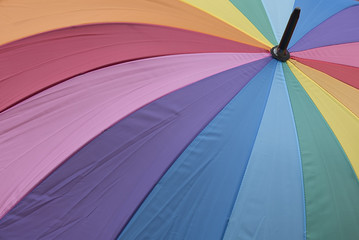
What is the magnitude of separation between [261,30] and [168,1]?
1.81 ft

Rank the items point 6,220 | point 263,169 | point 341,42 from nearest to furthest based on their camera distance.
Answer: point 6,220 < point 263,169 < point 341,42

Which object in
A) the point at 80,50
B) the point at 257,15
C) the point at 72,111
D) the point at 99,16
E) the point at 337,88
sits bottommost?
the point at 72,111

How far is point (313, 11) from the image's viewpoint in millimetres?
2018

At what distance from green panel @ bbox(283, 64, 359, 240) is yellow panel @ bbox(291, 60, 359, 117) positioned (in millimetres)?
190

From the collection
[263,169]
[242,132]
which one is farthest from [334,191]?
[242,132]

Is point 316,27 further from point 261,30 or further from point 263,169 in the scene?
point 263,169

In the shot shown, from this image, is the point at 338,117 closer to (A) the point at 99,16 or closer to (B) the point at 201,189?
(B) the point at 201,189

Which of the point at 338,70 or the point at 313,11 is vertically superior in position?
the point at 313,11

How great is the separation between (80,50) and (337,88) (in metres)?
A: 1.27

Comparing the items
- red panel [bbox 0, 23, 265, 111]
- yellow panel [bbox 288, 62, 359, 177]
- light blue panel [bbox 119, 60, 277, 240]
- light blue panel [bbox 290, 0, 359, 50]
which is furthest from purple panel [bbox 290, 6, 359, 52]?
light blue panel [bbox 119, 60, 277, 240]

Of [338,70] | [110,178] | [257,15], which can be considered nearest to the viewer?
[110,178]

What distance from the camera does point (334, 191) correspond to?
49.6 inches

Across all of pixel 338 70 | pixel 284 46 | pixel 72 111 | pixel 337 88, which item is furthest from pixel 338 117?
pixel 72 111

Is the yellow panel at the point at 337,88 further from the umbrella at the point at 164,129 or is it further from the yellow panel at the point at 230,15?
the yellow panel at the point at 230,15
